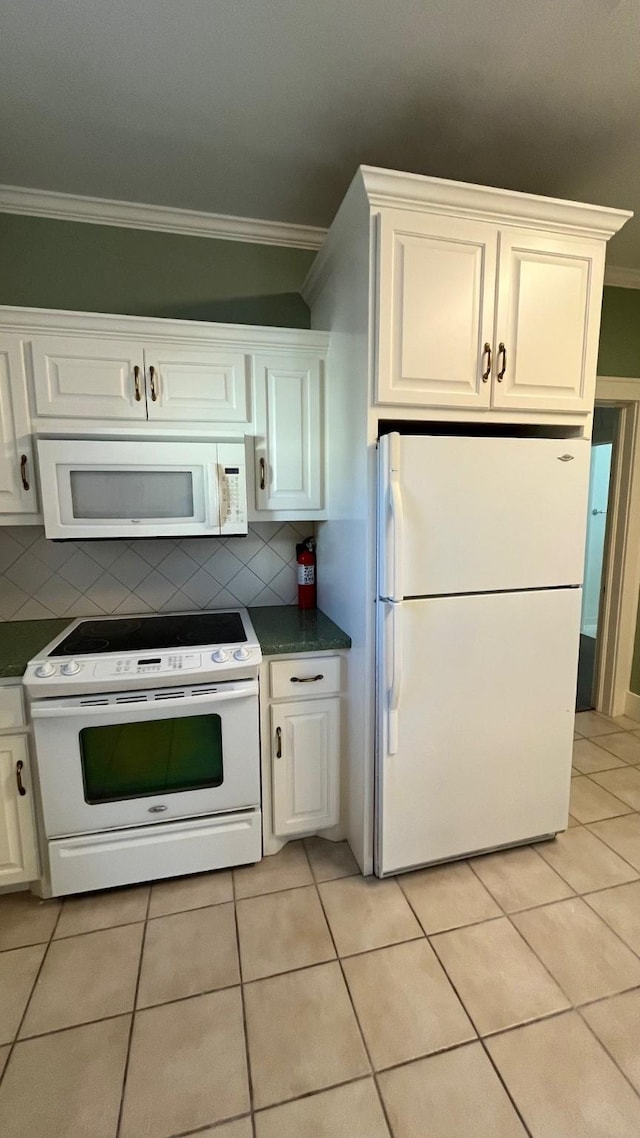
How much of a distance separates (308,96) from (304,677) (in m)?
1.95

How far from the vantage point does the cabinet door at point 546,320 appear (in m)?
1.69

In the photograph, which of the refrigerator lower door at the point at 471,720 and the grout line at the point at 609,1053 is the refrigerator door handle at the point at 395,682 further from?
the grout line at the point at 609,1053

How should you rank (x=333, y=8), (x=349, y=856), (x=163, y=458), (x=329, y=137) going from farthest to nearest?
(x=349, y=856) → (x=163, y=458) → (x=329, y=137) → (x=333, y=8)

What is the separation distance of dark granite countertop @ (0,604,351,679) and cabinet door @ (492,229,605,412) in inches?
42.2

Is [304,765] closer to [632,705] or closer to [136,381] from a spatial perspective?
[136,381]

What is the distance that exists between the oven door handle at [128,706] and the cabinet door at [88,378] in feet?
3.55

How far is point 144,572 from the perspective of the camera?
2354 millimetres

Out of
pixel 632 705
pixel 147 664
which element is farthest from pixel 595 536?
pixel 147 664

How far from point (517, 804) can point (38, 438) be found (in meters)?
2.34

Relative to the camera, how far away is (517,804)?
1.98m

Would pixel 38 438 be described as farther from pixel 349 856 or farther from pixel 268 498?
pixel 349 856

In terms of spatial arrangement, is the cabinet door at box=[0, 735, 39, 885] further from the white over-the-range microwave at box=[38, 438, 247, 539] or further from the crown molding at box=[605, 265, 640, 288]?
the crown molding at box=[605, 265, 640, 288]

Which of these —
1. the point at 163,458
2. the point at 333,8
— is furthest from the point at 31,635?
the point at 333,8

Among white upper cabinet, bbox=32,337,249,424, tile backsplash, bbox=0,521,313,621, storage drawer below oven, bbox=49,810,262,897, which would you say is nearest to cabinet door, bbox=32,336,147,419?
white upper cabinet, bbox=32,337,249,424
